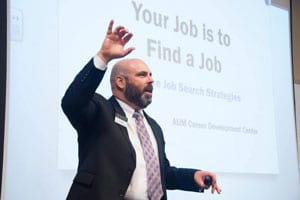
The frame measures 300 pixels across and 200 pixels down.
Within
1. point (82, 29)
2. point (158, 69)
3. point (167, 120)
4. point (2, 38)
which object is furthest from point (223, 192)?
point (2, 38)

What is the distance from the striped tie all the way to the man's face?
0.03 meters

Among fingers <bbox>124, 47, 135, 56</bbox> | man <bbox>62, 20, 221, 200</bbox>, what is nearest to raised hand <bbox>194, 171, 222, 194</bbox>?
man <bbox>62, 20, 221, 200</bbox>

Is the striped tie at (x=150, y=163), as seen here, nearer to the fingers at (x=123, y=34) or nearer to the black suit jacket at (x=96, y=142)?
the black suit jacket at (x=96, y=142)

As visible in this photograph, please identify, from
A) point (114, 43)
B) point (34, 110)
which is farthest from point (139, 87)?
point (34, 110)

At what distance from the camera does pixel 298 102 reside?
188 cm

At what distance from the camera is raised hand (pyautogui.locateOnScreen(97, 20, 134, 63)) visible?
46.5 inches

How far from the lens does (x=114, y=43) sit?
1.20m

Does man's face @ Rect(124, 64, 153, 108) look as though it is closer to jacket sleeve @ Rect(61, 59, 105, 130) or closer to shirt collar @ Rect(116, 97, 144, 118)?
shirt collar @ Rect(116, 97, 144, 118)

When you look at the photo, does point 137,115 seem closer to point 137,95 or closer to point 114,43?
point 137,95

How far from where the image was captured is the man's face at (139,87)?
1.26 metres

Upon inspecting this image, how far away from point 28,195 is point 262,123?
0.82 m

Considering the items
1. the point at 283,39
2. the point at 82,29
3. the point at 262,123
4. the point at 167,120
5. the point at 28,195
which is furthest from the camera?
the point at 283,39

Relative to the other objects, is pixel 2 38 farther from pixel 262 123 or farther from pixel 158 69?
pixel 262 123

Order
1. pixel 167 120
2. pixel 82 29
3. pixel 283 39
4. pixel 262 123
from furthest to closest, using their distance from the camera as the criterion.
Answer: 1. pixel 283 39
2. pixel 262 123
3. pixel 167 120
4. pixel 82 29
